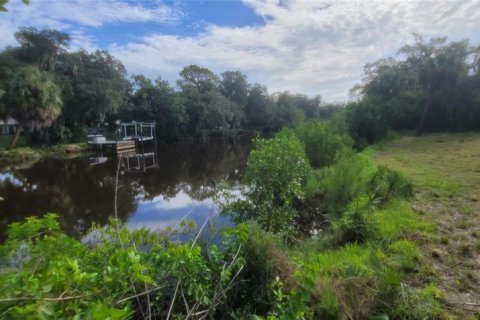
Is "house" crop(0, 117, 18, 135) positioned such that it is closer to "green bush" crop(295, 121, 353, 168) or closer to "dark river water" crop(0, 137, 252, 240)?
"dark river water" crop(0, 137, 252, 240)

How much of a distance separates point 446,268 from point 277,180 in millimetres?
3462

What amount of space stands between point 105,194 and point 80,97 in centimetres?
1717

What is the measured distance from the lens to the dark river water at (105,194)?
7012mm

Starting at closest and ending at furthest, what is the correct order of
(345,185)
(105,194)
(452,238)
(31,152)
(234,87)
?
(452,238) → (345,185) → (105,194) → (31,152) → (234,87)

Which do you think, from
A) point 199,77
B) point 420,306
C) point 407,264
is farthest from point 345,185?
point 199,77

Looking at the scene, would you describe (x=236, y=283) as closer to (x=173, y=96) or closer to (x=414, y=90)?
(x=414, y=90)

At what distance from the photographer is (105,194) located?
9461 millimetres

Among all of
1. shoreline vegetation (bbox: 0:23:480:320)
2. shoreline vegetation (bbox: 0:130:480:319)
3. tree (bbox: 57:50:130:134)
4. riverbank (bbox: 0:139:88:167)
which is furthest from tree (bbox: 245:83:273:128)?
shoreline vegetation (bbox: 0:130:480:319)

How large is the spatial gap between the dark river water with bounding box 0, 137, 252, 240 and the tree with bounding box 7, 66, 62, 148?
4778 mm

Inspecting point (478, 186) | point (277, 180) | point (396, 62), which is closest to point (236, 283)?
point (277, 180)

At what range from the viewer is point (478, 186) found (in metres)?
6.01

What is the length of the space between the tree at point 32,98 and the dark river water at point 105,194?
4778 millimetres

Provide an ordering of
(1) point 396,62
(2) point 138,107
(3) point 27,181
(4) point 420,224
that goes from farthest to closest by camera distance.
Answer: (2) point 138,107, (1) point 396,62, (3) point 27,181, (4) point 420,224

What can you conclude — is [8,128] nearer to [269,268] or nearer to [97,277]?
[269,268]
